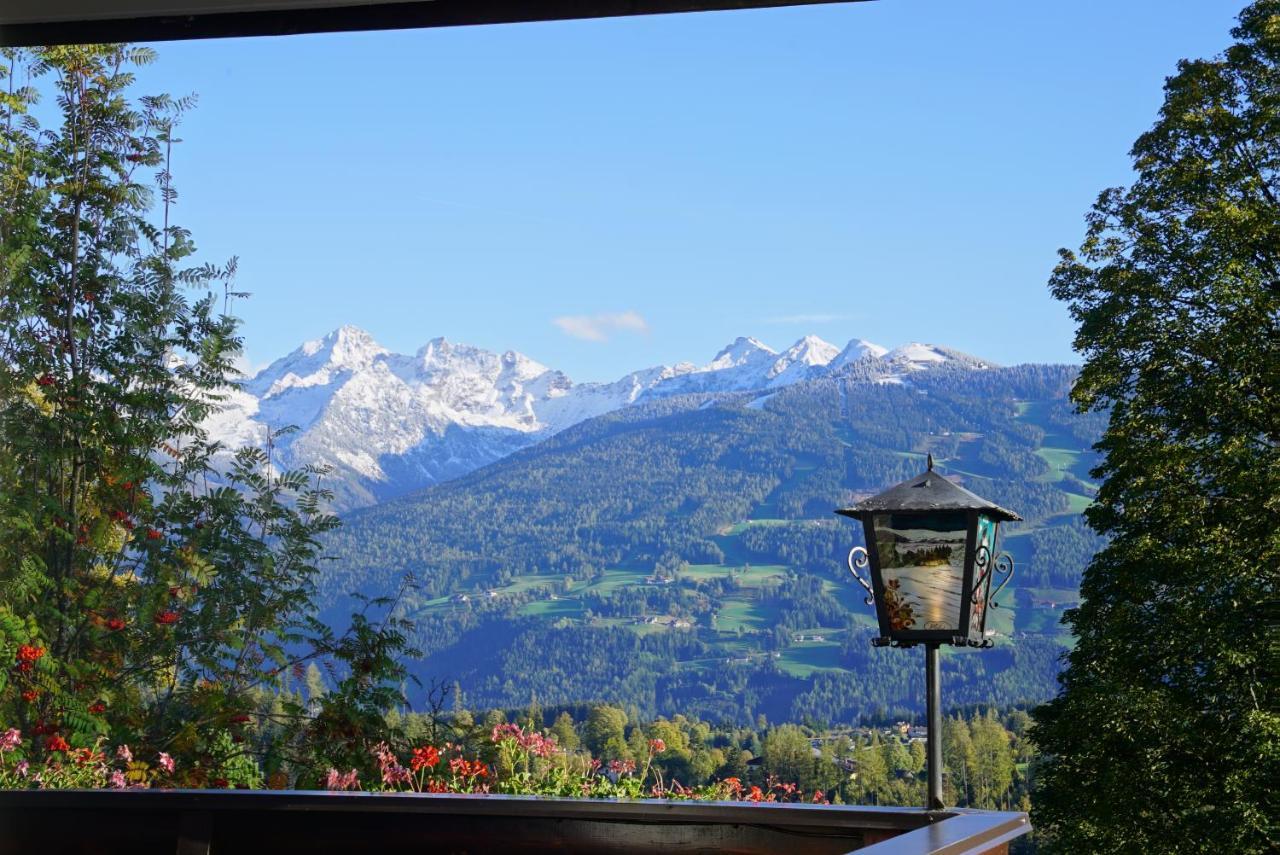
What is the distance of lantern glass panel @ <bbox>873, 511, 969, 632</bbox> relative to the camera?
2.69 m

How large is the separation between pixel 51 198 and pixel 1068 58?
193ft

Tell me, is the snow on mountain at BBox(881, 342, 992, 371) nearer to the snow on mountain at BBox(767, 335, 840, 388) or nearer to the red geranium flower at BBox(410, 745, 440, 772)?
the snow on mountain at BBox(767, 335, 840, 388)

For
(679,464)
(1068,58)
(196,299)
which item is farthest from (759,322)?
(196,299)

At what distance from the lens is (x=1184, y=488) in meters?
10.3

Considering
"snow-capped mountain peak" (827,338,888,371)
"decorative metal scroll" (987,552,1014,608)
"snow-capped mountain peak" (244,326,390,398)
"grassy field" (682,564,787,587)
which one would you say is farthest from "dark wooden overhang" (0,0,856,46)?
"snow-capped mountain peak" (244,326,390,398)

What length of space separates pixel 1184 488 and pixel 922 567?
840cm

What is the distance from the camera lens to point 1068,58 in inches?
2318

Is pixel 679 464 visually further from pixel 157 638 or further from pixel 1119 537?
pixel 157 638

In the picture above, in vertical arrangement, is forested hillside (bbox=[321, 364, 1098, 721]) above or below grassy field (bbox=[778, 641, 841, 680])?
above

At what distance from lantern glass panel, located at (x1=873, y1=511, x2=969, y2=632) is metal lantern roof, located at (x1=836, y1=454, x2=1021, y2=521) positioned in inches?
0.7

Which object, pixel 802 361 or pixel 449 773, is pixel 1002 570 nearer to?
pixel 449 773

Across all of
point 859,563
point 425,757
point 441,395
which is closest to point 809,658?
point 425,757

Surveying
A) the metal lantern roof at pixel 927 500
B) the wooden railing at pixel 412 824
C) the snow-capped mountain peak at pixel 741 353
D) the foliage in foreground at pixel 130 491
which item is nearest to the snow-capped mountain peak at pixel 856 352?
the snow-capped mountain peak at pixel 741 353

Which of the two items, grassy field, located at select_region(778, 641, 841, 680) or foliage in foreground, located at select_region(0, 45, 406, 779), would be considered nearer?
foliage in foreground, located at select_region(0, 45, 406, 779)
